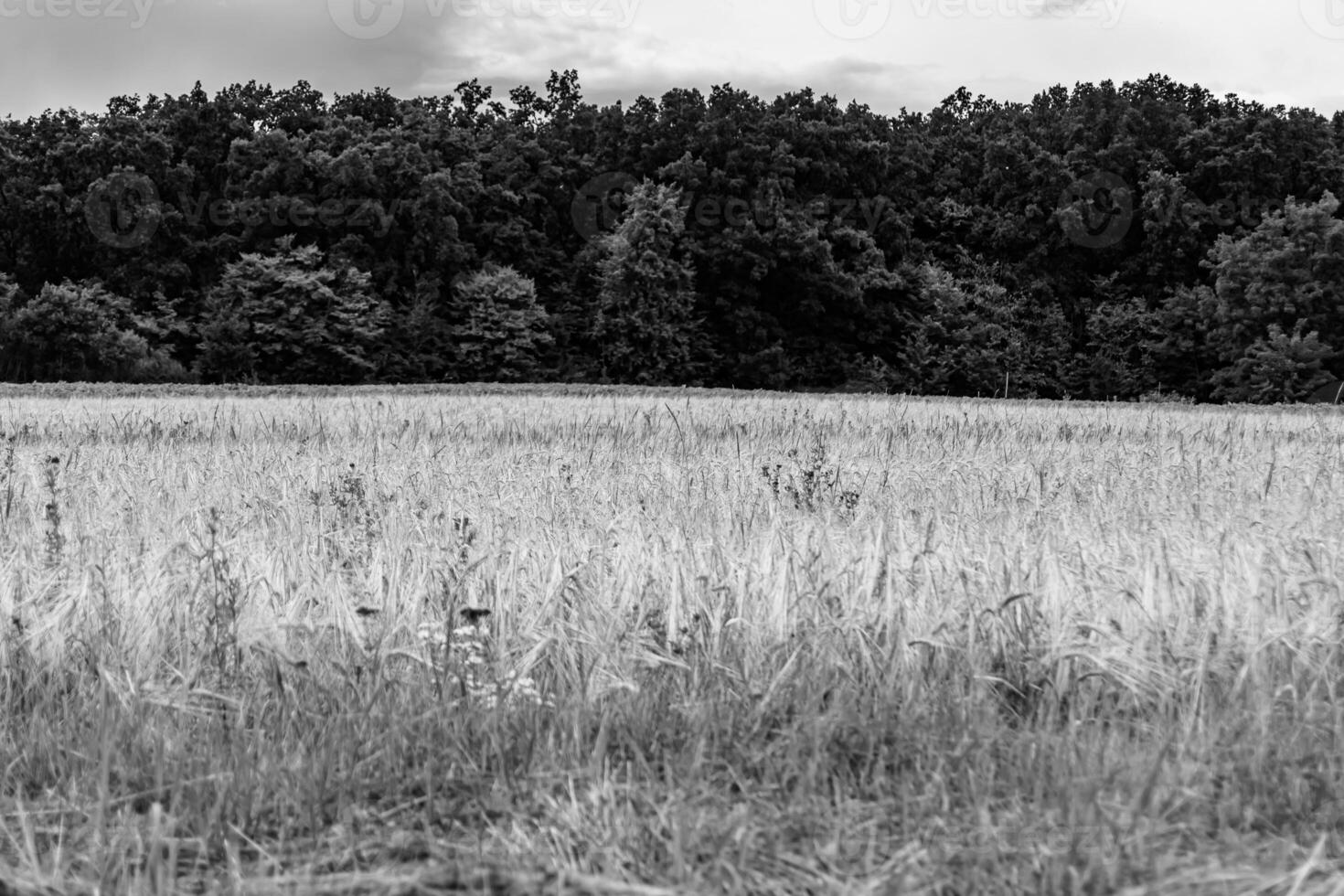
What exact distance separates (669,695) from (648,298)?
46.9m

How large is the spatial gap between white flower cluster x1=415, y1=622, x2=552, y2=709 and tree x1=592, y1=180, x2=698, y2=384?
4567cm

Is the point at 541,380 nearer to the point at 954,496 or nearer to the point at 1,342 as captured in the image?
the point at 1,342

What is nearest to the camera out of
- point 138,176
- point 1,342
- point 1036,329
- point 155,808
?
point 155,808

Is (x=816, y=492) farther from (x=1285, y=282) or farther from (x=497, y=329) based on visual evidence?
(x=1285, y=282)

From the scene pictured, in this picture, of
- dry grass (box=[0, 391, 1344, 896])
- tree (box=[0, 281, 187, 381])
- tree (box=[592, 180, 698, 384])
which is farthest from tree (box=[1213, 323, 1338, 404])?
dry grass (box=[0, 391, 1344, 896])

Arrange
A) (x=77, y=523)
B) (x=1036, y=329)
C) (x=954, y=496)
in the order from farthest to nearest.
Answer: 1. (x=1036, y=329)
2. (x=954, y=496)
3. (x=77, y=523)

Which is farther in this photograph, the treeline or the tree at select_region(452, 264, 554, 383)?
the tree at select_region(452, 264, 554, 383)

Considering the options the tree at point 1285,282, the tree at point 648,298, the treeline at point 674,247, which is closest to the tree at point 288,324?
the treeline at point 674,247

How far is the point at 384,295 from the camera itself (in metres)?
50.4

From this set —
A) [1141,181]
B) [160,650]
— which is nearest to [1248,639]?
[160,650]

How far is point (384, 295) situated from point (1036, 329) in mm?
29483

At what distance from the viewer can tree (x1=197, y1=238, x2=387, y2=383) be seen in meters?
45.6

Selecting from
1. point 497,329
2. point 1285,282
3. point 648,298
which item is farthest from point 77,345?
point 1285,282

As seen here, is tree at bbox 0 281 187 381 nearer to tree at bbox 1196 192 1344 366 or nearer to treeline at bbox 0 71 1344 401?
treeline at bbox 0 71 1344 401
